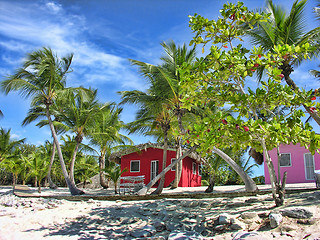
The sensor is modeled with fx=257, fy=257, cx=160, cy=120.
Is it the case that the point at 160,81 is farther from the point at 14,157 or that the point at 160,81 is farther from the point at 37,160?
the point at 14,157

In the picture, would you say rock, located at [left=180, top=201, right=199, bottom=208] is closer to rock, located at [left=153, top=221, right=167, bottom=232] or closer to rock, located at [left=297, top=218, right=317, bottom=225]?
rock, located at [left=153, top=221, right=167, bottom=232]

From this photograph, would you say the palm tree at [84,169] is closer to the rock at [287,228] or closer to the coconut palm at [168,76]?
the coconut palm at [168,76]

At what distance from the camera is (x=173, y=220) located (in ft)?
21.8

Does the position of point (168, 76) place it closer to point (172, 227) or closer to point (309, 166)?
point (172, 227)

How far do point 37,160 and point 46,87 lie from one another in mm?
4592

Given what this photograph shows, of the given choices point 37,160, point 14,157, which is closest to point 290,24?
point 37,160

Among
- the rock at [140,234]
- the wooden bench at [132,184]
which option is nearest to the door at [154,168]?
the wooden bench at [132,184]

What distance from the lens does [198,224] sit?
603 centimetres

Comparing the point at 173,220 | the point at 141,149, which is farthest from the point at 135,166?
the point at 173,220

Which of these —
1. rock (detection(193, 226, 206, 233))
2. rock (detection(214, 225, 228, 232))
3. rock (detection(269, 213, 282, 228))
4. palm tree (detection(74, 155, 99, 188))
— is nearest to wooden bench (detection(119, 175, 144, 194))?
rock (detection(193, 226, 206, 233))

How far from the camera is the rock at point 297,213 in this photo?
15.7 feet

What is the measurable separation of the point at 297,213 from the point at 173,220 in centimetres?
298

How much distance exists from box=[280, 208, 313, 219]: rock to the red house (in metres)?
13.1

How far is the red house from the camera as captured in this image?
1870 centimetres
